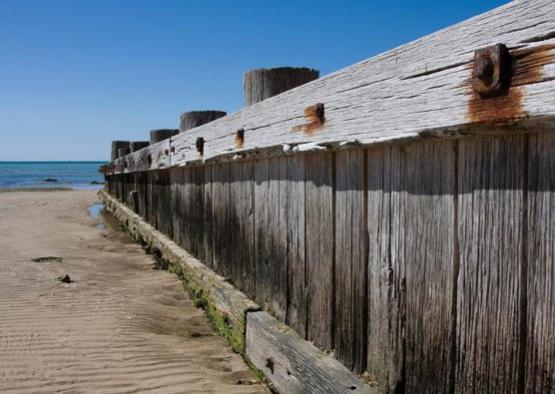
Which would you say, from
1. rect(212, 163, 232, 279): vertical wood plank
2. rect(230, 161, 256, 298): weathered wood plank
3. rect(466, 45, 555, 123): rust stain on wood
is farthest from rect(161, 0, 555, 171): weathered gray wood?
rect(212, 163, 232, 279): vertical wood plank

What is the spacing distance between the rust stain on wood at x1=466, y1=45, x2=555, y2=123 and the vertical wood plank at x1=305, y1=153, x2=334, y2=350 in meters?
0.95

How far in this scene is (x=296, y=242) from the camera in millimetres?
2652

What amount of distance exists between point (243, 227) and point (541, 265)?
231 centimetres

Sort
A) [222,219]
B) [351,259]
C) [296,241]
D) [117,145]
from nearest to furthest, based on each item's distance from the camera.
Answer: [351,259] < [296,241] < [222,219] < [117,145]

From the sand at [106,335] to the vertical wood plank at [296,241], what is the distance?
1.68 feet

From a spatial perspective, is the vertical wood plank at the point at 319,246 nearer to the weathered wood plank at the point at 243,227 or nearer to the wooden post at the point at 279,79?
the wooden post at the point at 279,79

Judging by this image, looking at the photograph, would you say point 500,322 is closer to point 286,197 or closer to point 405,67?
point 405,67

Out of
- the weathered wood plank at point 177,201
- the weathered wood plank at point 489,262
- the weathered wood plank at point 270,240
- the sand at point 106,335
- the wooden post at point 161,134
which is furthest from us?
the wooden post at point 161,134

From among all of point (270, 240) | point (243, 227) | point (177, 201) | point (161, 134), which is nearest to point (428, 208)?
point (270, 240)

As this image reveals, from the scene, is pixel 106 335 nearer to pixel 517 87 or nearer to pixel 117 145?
pixel 517 87

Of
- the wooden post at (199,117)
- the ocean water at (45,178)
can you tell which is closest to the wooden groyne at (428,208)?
the wooden post at (199,117)

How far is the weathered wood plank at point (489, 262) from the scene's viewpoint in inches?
54.4

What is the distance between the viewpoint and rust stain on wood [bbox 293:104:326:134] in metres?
2.22

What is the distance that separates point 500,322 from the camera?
1.43 m
